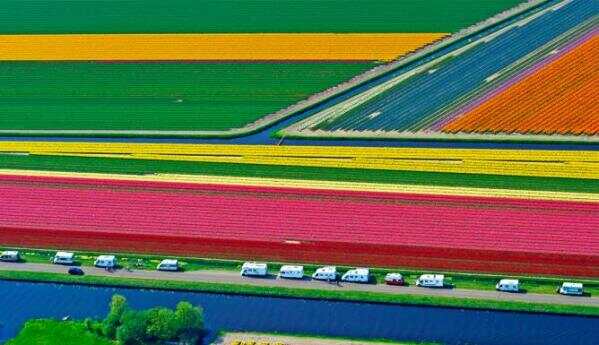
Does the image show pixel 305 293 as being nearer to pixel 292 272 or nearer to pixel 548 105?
pixel 292 272

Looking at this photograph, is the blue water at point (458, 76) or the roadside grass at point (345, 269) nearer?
the roadside grass at point (345, 269)

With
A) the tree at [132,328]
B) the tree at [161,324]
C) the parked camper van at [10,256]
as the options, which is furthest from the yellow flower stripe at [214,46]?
the tree at [132,328]

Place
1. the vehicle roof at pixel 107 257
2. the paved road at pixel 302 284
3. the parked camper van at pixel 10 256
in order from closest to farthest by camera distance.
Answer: the paved road at pixel 302 284, the vehicle roof at pixel 107 257, the parked camper van at pixel 10 256

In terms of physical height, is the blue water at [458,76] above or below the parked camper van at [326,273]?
above

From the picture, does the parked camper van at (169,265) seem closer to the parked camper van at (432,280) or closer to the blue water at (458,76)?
the parked camper van at (432,280)

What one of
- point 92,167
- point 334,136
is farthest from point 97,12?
point 334,136

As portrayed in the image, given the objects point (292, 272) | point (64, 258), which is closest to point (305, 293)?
point (292, 272)

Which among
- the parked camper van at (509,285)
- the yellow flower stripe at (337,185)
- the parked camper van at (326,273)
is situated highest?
the yellow flower stripe at (337,185)
